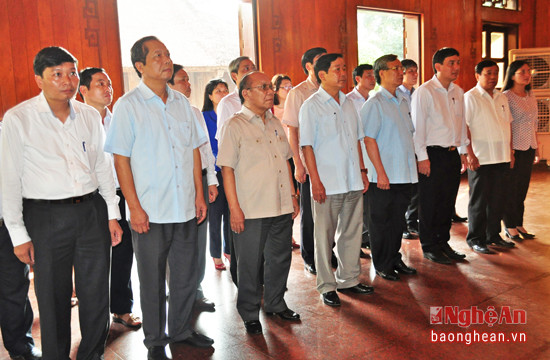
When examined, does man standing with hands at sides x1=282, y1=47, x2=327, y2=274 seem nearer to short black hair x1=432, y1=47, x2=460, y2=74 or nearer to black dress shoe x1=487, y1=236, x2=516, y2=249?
short black hair x1=432, y1=47, x2=460, y2=74

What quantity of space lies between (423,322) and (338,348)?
580 mm

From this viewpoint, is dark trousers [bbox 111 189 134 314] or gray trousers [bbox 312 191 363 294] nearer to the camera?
dark trousers [bbox 111 189 134 314]

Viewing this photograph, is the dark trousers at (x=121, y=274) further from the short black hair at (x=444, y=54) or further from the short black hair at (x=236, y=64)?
the short black hair at (x=444, y=54)

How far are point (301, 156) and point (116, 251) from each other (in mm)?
1546

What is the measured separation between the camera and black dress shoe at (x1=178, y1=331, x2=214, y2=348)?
2654 millimetres

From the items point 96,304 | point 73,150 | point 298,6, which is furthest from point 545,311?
point 298,6

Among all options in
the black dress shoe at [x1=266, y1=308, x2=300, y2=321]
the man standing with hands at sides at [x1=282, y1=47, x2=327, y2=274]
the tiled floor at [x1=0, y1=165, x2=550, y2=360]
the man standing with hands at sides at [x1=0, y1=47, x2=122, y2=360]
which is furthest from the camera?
the man standing with hands at sides at [x1=282, y1=47, x2=327, y2=274]

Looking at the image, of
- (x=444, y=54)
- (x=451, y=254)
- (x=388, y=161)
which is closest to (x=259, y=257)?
(x=388, y=161)

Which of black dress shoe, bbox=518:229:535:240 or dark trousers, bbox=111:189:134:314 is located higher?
dark trousers, bbox=111:189:134:314

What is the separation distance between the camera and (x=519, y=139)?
15.1 ft

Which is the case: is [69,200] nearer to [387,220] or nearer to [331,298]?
[331,298]

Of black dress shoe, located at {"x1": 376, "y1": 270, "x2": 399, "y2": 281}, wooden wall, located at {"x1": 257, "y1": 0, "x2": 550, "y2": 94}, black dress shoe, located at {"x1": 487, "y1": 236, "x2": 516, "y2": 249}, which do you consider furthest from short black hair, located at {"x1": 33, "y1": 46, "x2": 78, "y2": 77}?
wooden wall, located at {"x1": 257, "y1": 0, "x2": 550, "y2": 94}

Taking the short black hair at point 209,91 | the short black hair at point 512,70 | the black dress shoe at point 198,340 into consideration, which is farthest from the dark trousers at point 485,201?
the black dress shoe at point 198,340

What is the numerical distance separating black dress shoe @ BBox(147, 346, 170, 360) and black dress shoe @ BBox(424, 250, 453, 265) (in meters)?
2.37
